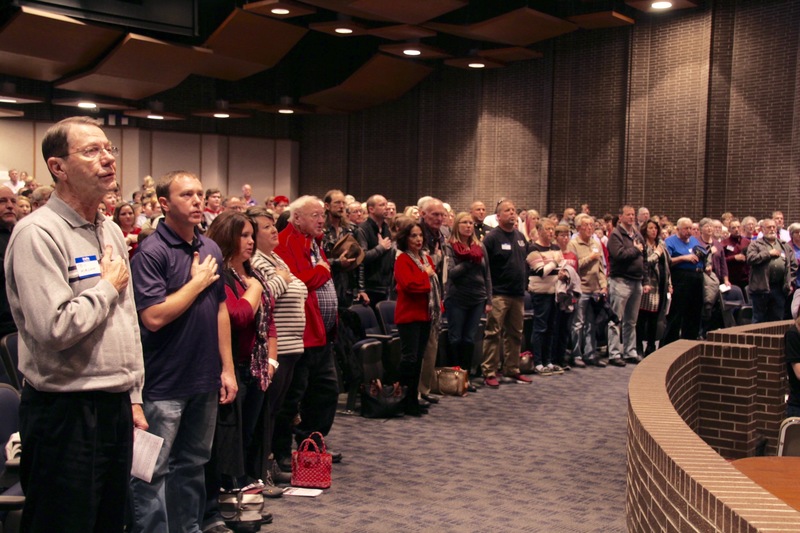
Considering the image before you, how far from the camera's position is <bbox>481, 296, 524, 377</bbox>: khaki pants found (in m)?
7.98

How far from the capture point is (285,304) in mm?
4621

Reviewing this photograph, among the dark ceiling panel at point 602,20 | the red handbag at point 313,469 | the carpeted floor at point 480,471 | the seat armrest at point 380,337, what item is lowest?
the carpeted floor at point 480,471

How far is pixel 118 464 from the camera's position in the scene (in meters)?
2.59

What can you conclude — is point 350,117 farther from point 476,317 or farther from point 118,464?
point 118,464

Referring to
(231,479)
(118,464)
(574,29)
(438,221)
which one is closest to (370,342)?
(438,221)

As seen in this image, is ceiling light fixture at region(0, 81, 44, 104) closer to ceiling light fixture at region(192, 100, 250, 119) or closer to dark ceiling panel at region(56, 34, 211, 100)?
dark ceiling panel at region(56, 34, 211, 100)

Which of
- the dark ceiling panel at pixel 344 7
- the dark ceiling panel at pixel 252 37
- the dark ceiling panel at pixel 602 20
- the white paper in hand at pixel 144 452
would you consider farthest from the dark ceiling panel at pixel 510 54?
the white paper in hand at pixel 144 452

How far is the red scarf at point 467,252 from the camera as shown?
7.39 m

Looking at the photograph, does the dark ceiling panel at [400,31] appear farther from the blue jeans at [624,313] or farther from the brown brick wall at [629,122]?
the blue jeans at [624,313]

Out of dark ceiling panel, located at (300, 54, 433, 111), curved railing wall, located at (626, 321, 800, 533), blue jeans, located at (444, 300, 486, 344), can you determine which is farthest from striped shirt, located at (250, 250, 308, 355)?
dark ceiling panel, located at (300, 54, 433, 111)

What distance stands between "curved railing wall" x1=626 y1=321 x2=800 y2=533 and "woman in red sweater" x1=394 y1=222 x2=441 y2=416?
213 cm

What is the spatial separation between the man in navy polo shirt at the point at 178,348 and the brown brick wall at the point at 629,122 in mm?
13001

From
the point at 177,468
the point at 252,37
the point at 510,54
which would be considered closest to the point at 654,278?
the point at 177,468

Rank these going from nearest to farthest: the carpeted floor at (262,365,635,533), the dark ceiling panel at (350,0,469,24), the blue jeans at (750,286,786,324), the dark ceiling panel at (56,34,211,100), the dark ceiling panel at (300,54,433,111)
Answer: the carpeted floor at (262,365,635,533)
the blue jeans at (750,286,786,324)
the dark ceiling panel at (350,0,469,24)
the dark ceiling panel at (56,34,211,100)
the dark ceiling panel at (300,54,433,111)
